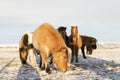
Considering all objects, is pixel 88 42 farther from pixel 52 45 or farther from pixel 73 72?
pixel 52 45

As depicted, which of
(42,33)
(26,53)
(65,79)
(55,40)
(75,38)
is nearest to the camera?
(65,79)

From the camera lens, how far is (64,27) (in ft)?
74.6

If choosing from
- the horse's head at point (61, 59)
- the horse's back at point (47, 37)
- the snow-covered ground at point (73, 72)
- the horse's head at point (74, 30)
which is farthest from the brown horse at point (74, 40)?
the horse's head at point (61, 59)

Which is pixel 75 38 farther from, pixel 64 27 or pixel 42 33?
pixel 42 33

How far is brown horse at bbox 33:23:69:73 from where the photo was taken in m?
14.4

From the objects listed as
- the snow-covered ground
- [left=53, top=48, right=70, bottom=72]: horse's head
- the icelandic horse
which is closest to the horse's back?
[left=53, top=48, right=70, bottom=72]: horse's head

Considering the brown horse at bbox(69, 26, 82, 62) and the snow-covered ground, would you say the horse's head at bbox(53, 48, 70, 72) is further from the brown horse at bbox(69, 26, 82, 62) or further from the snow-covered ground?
the brown horse at bbox(69, 26, 82, 62)

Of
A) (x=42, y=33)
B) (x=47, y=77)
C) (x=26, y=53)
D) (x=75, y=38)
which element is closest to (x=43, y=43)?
(x=42, y=33)

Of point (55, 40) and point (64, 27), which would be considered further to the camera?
point (64, 27)

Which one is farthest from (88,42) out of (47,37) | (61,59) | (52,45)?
(61,59)

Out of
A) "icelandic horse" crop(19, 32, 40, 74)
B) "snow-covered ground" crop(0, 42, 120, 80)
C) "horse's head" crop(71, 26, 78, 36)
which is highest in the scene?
"horse's head" crop(71, 26, 78, 36)

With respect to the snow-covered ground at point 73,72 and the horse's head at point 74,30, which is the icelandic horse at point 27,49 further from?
the horse's head at point 74,30

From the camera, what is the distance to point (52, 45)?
14781 mm

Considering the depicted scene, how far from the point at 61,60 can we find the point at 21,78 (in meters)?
1.95
